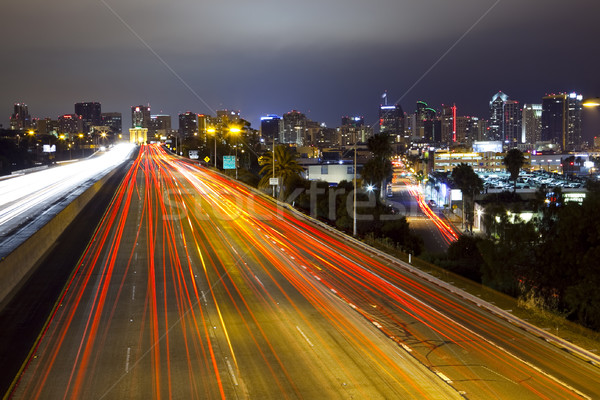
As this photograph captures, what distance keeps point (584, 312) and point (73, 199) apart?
34654mm

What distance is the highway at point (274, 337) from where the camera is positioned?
1247 centimetres

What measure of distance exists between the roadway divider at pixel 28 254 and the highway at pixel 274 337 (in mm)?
2005

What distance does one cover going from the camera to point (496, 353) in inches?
571

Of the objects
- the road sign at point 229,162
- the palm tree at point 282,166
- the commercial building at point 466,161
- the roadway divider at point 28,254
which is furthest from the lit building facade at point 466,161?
the roadway divider at point 28,254

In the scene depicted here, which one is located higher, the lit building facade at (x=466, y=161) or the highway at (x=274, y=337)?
the lit building facade at (x=466, y=161)

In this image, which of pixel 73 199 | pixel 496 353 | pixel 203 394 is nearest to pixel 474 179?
pixel 73 199

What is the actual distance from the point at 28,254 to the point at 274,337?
13817mm

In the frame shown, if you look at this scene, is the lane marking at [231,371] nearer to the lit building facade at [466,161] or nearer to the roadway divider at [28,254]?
the roadway divider at [28,254]

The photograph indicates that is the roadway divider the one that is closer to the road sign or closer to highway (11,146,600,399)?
highway (11,146,600,399)

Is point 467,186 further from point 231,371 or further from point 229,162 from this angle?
point 231,371

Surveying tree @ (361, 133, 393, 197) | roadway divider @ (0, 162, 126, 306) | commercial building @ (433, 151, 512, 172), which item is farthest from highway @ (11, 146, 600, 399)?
commercial building @ (433, 151, 512, 172)

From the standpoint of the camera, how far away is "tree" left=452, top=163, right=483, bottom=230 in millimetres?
70037

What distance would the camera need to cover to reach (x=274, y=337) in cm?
1576

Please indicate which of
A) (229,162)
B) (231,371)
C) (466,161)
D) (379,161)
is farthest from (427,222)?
(466,161)
